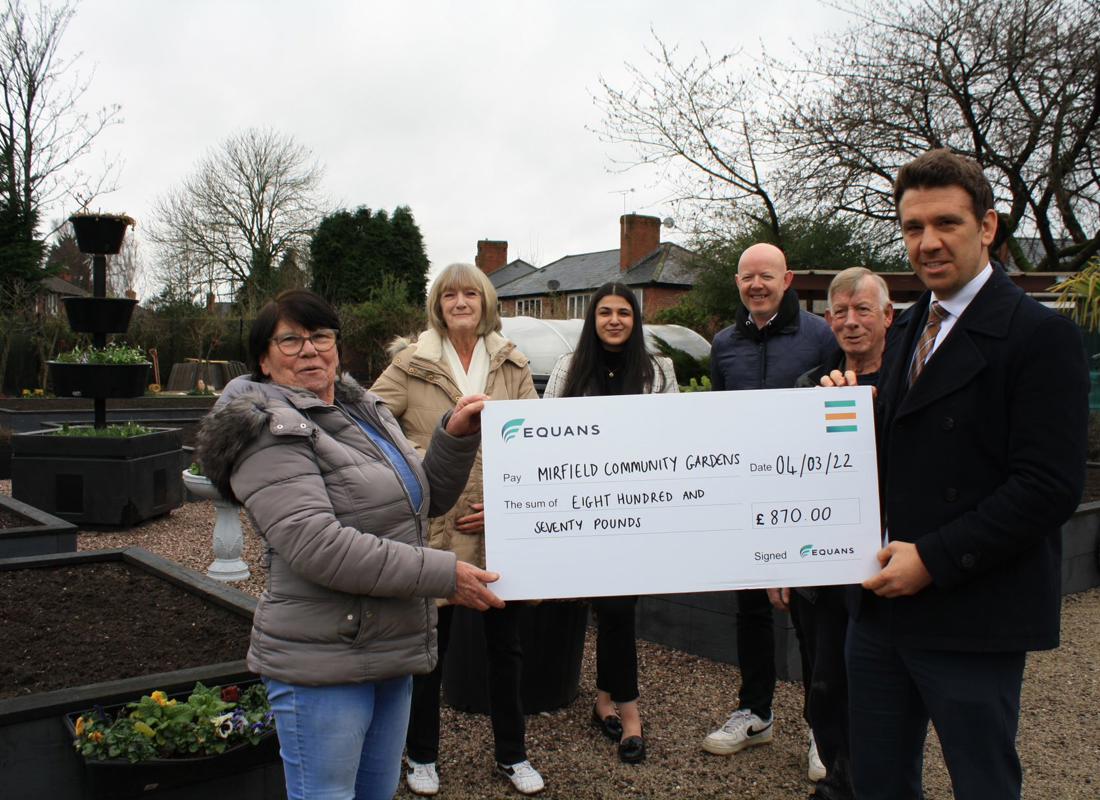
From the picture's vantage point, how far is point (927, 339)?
2113 mm

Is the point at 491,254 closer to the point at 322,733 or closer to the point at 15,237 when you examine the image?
the point at 15,237

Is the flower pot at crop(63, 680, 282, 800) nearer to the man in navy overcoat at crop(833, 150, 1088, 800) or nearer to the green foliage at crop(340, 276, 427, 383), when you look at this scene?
the man in navy overcoat at crop(833, 150, 1088, 800)

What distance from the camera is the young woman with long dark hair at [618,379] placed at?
3.60 metres

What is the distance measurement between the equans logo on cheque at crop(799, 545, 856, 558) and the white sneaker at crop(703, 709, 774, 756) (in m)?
1.75

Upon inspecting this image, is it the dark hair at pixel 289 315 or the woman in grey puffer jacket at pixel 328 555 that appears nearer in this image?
the woman in grey puffer jacket at pixel 328 555

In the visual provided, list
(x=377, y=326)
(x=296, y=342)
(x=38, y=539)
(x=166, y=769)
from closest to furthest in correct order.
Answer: (x=296, y=342) < (x=166, y=769) < (x=38, y=539) < (x=377, y=326)

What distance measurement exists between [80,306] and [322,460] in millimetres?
7500

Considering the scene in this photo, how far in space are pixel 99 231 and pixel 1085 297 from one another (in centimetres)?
1034

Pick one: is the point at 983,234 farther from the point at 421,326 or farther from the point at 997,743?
the point at 421,326

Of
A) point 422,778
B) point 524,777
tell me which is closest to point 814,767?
point 524,777

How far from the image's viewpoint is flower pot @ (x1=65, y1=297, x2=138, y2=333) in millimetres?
8234

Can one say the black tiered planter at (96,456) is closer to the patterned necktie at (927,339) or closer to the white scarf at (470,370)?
the white scarf at (470,370)

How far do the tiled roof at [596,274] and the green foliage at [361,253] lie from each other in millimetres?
6381

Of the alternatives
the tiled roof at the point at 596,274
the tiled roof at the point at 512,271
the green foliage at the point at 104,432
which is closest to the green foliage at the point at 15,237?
the tiled roof at the point at 596,274
